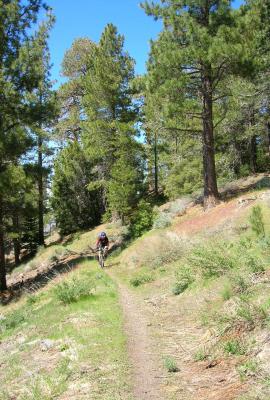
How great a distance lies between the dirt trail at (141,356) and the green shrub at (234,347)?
3.21 ft

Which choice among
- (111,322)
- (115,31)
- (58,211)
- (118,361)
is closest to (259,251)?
(111,322)

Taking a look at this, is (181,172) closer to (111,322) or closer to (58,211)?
(58,211)

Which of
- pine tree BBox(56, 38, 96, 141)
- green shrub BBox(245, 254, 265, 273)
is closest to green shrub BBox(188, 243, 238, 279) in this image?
green shrub BBox(245, 254, 265, 273)

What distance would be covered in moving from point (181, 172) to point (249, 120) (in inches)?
313

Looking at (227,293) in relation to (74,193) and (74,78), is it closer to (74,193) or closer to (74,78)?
(74,193)

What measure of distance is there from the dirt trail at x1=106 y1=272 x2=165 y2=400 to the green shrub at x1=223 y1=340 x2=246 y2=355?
978 mm

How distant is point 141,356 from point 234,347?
5.55 feet

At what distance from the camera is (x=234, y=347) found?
600 centimetres

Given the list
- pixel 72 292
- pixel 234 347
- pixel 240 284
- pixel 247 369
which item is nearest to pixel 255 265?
pixel 240 284

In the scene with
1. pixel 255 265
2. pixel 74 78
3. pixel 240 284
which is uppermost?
pixel 74 78

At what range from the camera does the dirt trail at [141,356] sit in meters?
5.67

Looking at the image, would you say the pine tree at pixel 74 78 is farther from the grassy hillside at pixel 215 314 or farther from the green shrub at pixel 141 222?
the grassy hillside at pixel 215 314

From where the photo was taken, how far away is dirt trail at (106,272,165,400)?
5668 mm

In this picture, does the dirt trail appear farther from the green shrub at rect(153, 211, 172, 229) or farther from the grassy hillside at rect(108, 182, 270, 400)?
the green shrub at rect(153, 211, 172, 229)
